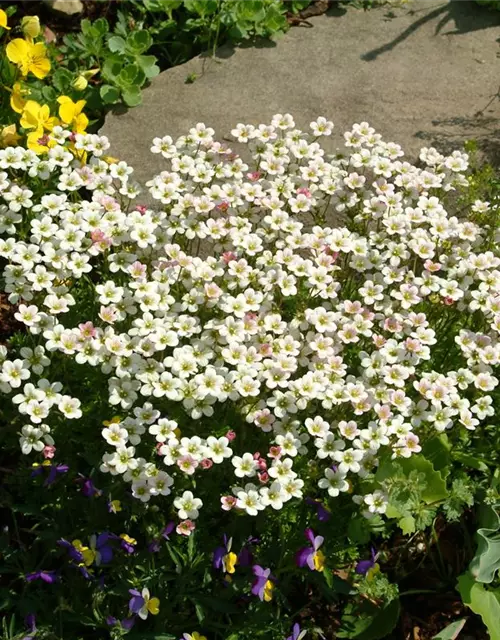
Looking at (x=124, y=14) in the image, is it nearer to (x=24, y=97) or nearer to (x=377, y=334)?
(x=24, y=97)

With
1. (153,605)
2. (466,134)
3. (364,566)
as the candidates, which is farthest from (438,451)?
(466,134)

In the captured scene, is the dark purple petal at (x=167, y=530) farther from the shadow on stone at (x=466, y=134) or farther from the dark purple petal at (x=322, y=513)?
the shadow on stone at (x=466, y=134)

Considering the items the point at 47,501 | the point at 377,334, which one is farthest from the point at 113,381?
the point at 377,334

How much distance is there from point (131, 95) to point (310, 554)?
112 inches

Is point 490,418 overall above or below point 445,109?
below

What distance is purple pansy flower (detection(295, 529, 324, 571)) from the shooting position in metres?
2.80

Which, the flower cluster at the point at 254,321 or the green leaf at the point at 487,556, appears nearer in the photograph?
the flower cluster at the point at 254,321

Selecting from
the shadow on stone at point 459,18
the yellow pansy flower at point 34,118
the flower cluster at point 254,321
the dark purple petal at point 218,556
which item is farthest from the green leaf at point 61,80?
the dark purple petal at point 218,556

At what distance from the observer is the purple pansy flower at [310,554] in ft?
9.19

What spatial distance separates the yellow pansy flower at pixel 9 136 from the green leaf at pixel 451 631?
281cm

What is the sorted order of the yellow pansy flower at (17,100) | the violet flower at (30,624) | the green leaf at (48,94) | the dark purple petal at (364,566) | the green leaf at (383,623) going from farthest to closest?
1. the green leaf at (48,94)
2. the yellow pansy flower at (17,100)
3. the green leaf at (383,623)
4. the dark purple petal at (364,566)
5. the violet flower at (30,624)

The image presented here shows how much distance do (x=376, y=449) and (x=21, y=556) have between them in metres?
1.29

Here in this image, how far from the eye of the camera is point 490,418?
3486 mm

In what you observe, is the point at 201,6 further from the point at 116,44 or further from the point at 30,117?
the point at 30,117
